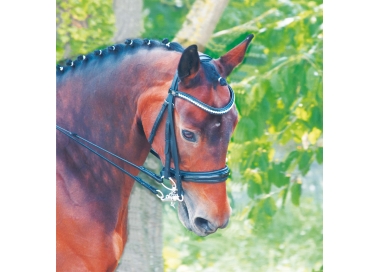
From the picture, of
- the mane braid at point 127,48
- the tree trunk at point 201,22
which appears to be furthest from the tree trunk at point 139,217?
the mane braid at point 127,48

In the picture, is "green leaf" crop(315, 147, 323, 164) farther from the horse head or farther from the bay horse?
the horse head

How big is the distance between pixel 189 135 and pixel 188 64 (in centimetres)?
36

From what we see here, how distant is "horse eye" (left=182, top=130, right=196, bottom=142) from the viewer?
2.68m

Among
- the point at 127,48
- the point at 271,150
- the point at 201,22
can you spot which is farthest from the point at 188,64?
the point at 271,150

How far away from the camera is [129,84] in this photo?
2.93 meters

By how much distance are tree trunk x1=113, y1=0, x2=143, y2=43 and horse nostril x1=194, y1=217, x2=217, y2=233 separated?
1494 mm

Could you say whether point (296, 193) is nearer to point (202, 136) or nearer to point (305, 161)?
point (305, 161)

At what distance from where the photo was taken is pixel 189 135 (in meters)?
2.68

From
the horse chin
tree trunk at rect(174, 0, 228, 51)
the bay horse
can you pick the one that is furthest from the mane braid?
the horse chin

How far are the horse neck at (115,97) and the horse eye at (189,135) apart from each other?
303 millimetres

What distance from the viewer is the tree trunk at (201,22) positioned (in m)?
3.67
